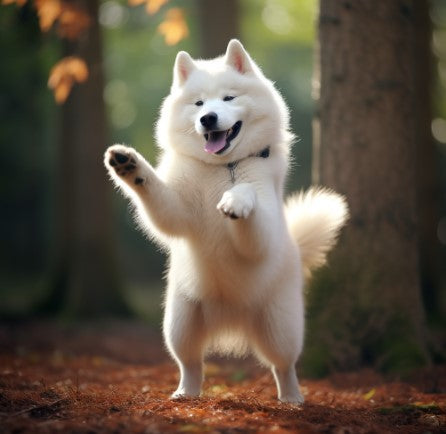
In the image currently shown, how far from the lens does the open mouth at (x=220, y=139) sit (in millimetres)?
3863

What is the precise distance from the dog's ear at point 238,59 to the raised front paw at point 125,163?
113cm

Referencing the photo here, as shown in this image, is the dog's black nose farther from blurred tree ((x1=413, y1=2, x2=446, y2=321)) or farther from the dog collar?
blurred tree ((x1=413, y1=2, x2=446, y2=321))

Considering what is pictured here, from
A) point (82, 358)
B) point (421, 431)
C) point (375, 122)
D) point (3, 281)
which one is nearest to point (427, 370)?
point (421, 431)

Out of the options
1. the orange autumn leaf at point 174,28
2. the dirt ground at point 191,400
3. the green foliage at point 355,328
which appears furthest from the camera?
the orange autumn leaf at point 174,28

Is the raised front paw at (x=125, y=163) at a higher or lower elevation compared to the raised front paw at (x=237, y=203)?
higher

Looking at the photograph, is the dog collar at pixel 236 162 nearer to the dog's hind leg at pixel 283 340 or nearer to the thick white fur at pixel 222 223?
the thick white fur at pixel 222 223

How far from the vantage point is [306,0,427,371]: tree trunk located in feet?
17.0

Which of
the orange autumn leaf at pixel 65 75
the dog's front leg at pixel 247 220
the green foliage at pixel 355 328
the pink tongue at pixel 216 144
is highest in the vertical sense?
the orange autumn leaf at pixel 65 75

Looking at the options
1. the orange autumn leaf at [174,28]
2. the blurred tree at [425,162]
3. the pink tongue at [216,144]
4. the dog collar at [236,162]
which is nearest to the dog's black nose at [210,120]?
the pink tongue at [216,144]

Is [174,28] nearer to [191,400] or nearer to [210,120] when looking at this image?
[210,120]

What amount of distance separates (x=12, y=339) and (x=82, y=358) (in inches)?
62.3

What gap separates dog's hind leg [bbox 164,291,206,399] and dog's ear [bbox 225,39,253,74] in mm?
1633

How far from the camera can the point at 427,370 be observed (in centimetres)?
498

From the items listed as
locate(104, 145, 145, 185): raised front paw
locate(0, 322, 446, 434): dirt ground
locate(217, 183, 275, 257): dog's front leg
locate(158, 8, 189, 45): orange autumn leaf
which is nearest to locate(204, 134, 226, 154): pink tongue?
locate(217, 183, 275, 257): dog's front leg
